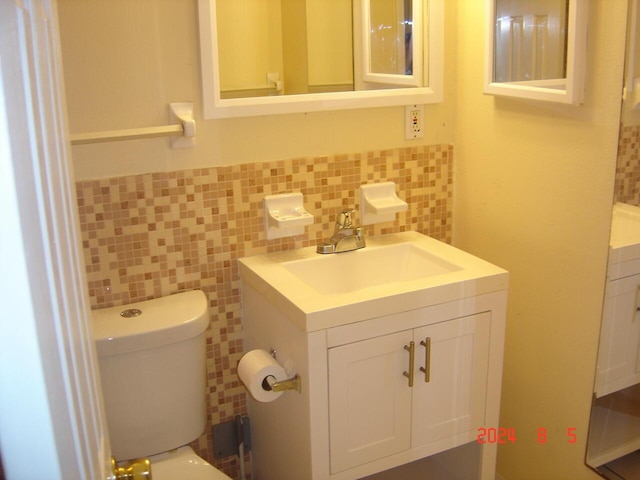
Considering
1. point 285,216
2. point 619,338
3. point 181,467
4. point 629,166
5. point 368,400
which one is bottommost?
point 181,467

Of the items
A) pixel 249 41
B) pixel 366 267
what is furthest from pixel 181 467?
pixel 249 41

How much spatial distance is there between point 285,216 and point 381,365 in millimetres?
514

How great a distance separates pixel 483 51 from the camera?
6.38 ft

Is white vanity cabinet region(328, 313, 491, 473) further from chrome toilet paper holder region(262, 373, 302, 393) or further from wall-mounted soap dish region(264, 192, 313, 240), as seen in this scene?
wall-mounted soap dish region(264, 192, 313, 240)

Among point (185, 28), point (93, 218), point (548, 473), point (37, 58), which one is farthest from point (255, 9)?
point (548, 473)

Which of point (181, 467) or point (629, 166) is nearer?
point (629, 166)

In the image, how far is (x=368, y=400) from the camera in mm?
1645

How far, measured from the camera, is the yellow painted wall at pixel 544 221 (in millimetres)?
1632

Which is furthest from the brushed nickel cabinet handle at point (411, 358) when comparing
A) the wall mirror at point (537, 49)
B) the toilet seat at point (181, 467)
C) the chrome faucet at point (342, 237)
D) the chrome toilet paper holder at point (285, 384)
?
the wall mirror at point (537, 49)

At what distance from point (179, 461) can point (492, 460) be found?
0.85 meters

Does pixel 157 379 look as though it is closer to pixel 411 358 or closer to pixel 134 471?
pixel 411 358

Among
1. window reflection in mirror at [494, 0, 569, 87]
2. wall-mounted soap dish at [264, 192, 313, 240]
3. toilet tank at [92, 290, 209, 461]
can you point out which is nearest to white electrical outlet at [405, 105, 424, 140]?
window reflection in mirror at [494, 0, 569, 87]

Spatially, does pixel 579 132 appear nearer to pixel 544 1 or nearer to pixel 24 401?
pixel 544 1

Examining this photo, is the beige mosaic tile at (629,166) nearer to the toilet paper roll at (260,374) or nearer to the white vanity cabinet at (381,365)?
the white vanity cabinet at (381,365)
